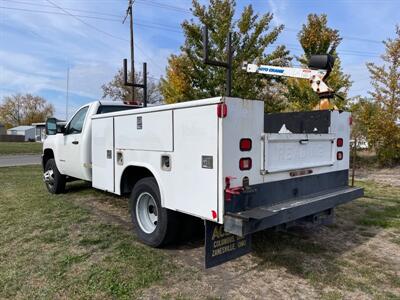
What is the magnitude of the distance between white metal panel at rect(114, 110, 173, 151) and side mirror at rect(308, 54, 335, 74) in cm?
284

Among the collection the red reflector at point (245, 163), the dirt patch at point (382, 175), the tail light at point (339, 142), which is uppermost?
the tail light at point (339, 142)

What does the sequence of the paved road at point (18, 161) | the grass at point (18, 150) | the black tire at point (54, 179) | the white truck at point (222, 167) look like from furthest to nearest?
the grass at point (18, 150), the paved road at point (18, 161), the black tire at point (54, 179), the white truck at point (222, 167)

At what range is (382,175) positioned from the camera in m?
12.2

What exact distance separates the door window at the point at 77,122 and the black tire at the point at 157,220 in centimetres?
241

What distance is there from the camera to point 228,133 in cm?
323

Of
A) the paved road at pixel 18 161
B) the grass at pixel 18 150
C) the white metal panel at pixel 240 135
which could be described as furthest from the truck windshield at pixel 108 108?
the grass at pixel 18 150

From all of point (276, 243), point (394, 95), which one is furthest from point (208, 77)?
point (276, 243)

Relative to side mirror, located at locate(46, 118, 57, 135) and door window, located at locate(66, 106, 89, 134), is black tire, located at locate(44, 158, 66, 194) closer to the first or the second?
side mirror, located at locate(46, 118, 57, 135)

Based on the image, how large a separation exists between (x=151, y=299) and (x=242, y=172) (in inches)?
57.6

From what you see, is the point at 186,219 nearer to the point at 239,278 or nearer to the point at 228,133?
the point at 239,278

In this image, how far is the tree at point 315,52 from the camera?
1272 cm

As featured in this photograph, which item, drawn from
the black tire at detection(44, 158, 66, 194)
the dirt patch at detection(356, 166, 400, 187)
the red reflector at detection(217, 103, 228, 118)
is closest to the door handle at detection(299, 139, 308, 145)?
the red reflector at detection(217, 103, 228, 118)

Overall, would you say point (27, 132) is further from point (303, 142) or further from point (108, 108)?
point (303, 142)

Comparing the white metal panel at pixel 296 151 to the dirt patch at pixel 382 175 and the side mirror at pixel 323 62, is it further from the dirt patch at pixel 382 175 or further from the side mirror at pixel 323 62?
the dirt patch at pixel 382 175
